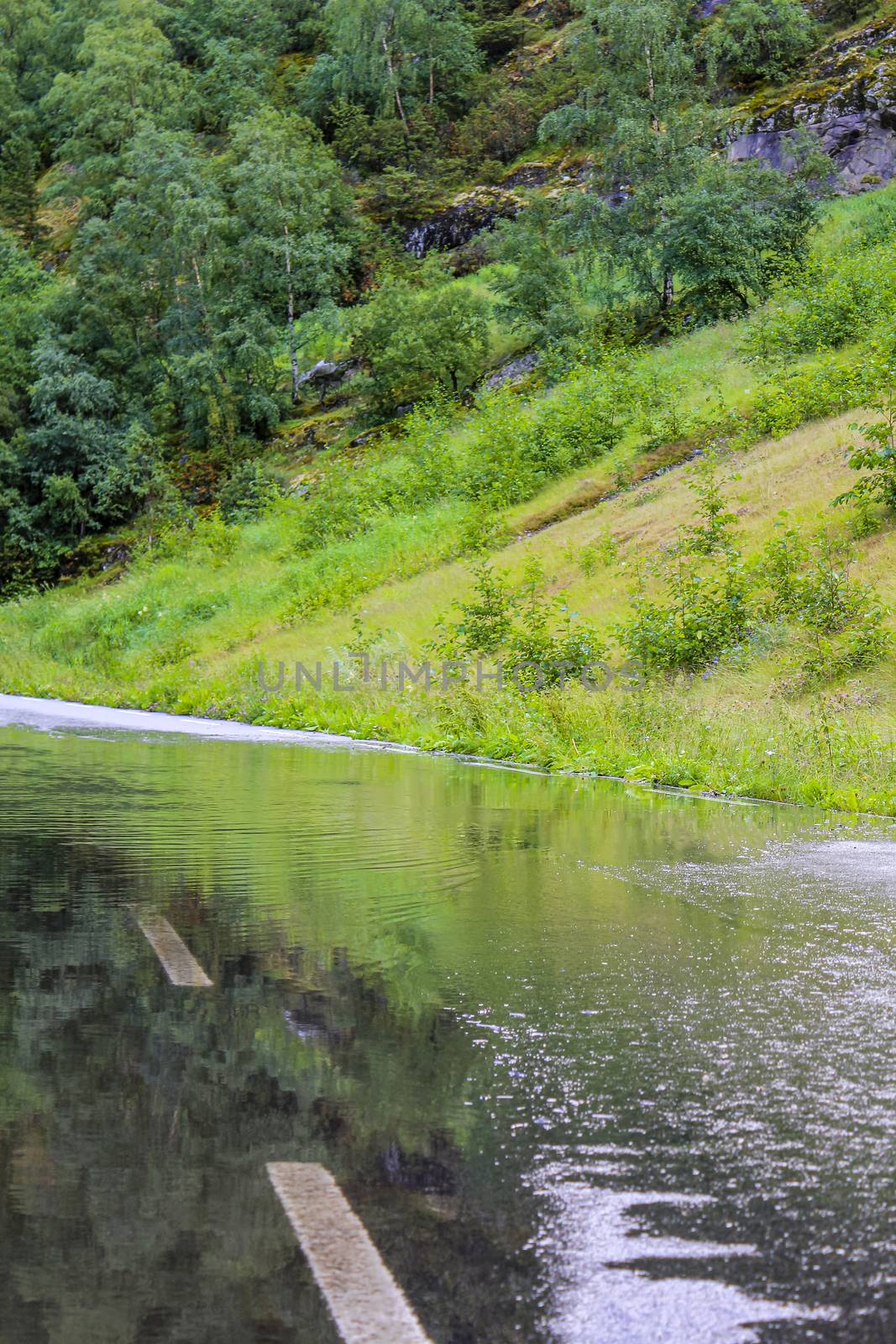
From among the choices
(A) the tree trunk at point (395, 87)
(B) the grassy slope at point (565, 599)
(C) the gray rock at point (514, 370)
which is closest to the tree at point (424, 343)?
(C) the gray rock at point (514, 370)

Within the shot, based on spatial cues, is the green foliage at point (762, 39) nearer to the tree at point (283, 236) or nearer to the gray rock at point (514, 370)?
the tree at point (283, 236)

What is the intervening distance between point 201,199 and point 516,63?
2571 cm

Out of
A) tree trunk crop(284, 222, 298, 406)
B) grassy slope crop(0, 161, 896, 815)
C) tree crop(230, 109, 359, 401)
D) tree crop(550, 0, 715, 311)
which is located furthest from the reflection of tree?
tree crop(230, 109, 359, 401)

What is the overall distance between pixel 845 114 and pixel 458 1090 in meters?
48.7

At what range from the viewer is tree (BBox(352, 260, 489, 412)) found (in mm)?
45344

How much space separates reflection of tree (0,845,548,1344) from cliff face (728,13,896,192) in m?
45.0

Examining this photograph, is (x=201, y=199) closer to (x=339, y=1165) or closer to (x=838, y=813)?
(x=838, y=813)

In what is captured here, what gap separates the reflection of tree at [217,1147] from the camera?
6.63 feet

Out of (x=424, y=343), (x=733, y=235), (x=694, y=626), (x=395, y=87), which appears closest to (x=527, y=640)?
(x=694, y=626)

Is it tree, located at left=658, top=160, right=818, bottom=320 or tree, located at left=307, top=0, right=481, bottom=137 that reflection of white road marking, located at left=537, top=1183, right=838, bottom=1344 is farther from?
tree, located at left=307, top=0, right=481, bottom=137

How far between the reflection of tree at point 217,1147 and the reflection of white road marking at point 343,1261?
3cm

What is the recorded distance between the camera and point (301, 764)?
13.0 meters

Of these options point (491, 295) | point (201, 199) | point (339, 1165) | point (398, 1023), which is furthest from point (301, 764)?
point (201, 199)

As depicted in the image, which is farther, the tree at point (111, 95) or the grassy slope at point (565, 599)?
the tree at point (111, 95)
